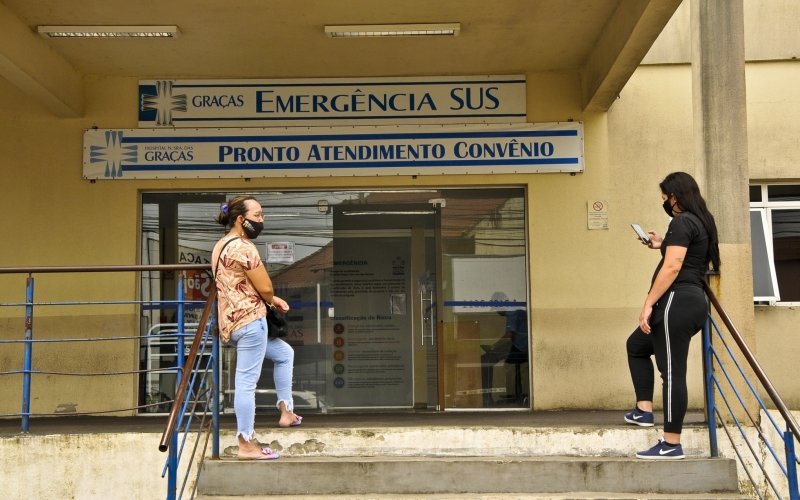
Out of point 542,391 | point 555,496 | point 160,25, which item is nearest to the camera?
point 555,496

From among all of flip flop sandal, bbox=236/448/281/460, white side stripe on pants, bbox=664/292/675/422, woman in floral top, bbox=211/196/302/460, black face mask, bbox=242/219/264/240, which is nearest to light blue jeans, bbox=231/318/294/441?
woman in floral top, bbox=211/196/302/460

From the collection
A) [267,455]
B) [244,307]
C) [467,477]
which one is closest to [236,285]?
[244,307]

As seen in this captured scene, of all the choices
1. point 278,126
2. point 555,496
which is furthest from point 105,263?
point 555,496

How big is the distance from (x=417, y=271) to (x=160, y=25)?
3.24 metres

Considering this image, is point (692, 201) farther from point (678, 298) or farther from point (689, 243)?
point (678, 298)

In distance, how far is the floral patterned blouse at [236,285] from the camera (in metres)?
5.22

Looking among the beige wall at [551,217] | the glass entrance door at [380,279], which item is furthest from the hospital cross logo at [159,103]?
the glass entrance door at [380,279]

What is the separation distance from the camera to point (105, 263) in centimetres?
788

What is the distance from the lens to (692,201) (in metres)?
5.30

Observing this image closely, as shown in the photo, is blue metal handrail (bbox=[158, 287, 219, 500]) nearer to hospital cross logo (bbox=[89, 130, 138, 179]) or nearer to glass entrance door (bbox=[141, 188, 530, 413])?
glass entrance door (bbox=[141, 188, 530, 413])

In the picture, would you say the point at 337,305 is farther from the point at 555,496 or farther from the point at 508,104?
the point at 555,496

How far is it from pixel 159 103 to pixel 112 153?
0.65 m

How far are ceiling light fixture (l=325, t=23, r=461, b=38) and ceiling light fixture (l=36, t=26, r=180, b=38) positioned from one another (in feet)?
→ 4.30

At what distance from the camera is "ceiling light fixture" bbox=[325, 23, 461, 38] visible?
6.87m
